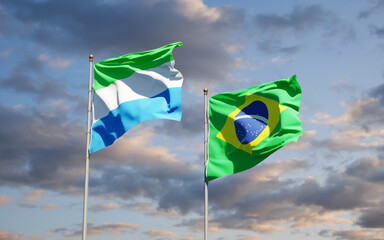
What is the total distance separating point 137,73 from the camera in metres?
35.3

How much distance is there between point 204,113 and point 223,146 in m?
2.59

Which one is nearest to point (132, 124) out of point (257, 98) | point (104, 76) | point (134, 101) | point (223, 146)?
point (134, 101)

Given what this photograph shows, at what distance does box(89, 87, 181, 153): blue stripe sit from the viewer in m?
33.4

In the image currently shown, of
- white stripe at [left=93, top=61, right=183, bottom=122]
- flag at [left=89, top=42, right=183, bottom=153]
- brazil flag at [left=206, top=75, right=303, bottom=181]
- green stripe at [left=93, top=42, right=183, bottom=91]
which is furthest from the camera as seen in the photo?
green stripe at [left=93, top=42, right=183, bottom=91]

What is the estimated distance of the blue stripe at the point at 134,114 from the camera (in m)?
33.4

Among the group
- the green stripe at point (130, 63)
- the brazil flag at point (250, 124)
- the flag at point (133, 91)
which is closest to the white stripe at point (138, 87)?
the flag at point (133, 91)

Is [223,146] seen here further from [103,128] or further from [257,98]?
[103,128]

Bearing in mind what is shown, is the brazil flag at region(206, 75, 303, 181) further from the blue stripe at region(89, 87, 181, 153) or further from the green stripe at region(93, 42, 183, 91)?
the green stripe at region(93, 42, 183, 91)

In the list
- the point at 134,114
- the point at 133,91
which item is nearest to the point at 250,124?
the point at 134,114

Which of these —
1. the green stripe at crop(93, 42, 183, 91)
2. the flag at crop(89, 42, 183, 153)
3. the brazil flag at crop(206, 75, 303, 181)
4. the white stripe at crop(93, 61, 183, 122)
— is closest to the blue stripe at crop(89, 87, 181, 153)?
the flag at crop(89, 42, 183, 153)

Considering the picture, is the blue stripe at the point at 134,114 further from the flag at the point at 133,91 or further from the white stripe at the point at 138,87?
the white stripe at the point at 138,87

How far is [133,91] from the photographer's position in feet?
115

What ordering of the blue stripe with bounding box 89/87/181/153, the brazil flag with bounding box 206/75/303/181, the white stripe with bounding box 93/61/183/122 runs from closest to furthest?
the blue stripe with bounding box 89/87/181/153
the white stripe with bounding box 93/61/183/122
the brazil flag with bounding box 206/75/303/181

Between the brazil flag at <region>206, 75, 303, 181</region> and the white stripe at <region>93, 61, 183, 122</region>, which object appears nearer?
the white stripe at <region>93, 61, 183, 122</region>
